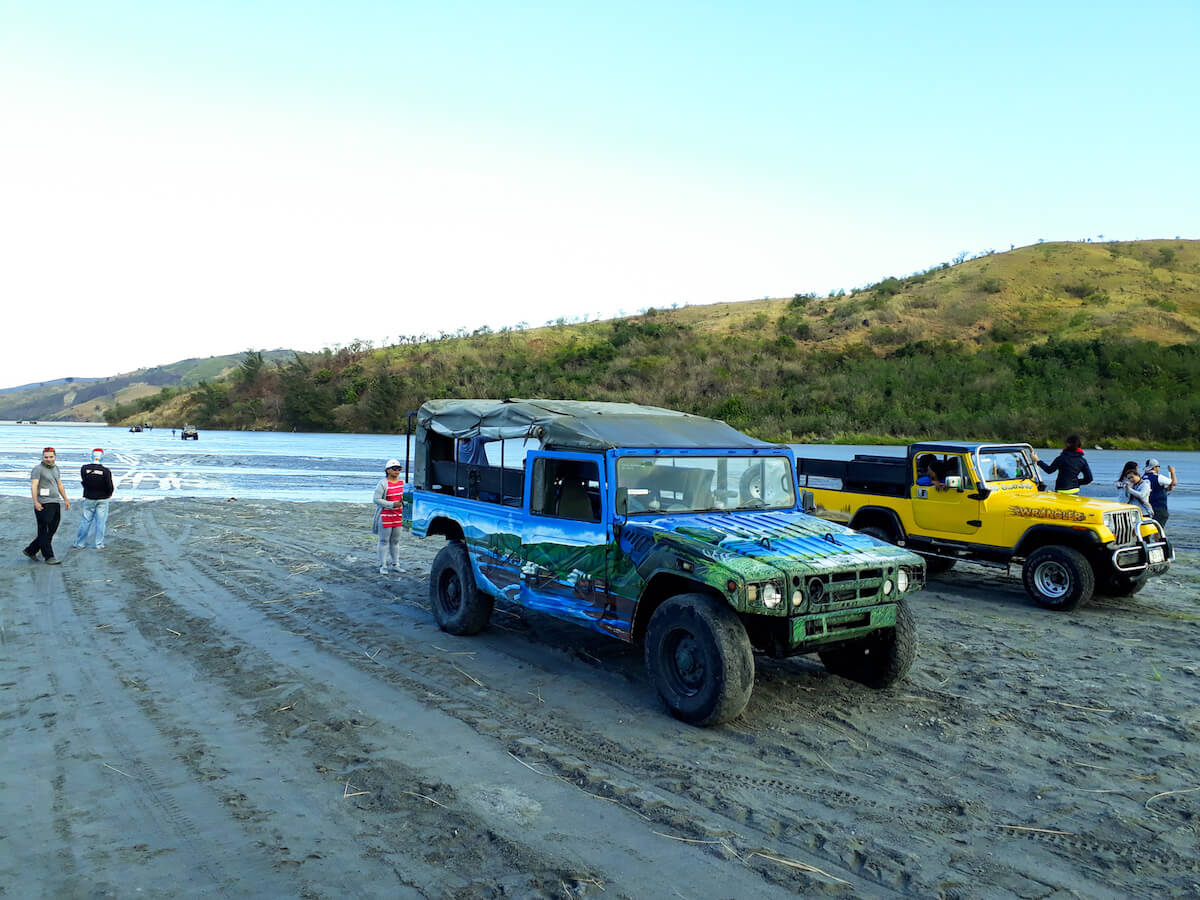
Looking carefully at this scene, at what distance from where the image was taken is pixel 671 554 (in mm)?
6062

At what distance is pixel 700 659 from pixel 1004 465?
7824 mm

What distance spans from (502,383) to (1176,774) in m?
71.6

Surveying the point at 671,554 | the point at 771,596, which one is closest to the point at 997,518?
the point at 771,596

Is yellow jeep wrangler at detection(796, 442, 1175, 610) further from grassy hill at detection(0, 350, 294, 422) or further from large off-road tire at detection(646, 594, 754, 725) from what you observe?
grassy hill at detection(0, 350, 294, 422)

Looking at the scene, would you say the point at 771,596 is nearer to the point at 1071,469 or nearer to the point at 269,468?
the point at 1071,469

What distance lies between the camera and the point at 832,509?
12.9 m

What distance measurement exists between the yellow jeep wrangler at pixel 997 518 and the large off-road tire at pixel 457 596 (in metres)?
4.31

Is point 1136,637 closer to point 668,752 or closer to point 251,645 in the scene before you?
point 668,752

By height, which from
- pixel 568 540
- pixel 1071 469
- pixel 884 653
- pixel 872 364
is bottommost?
pixel 884 653

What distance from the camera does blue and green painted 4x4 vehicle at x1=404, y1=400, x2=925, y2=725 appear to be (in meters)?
5.80

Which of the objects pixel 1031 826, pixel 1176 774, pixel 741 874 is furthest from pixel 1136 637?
pixel 741 874

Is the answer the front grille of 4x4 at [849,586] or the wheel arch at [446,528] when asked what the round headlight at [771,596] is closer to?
the front grille of 4x4 at [849,586]

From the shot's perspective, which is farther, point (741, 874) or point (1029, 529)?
point (1029, 529)

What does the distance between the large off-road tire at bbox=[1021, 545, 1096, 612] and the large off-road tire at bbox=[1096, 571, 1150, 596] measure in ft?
1.15
